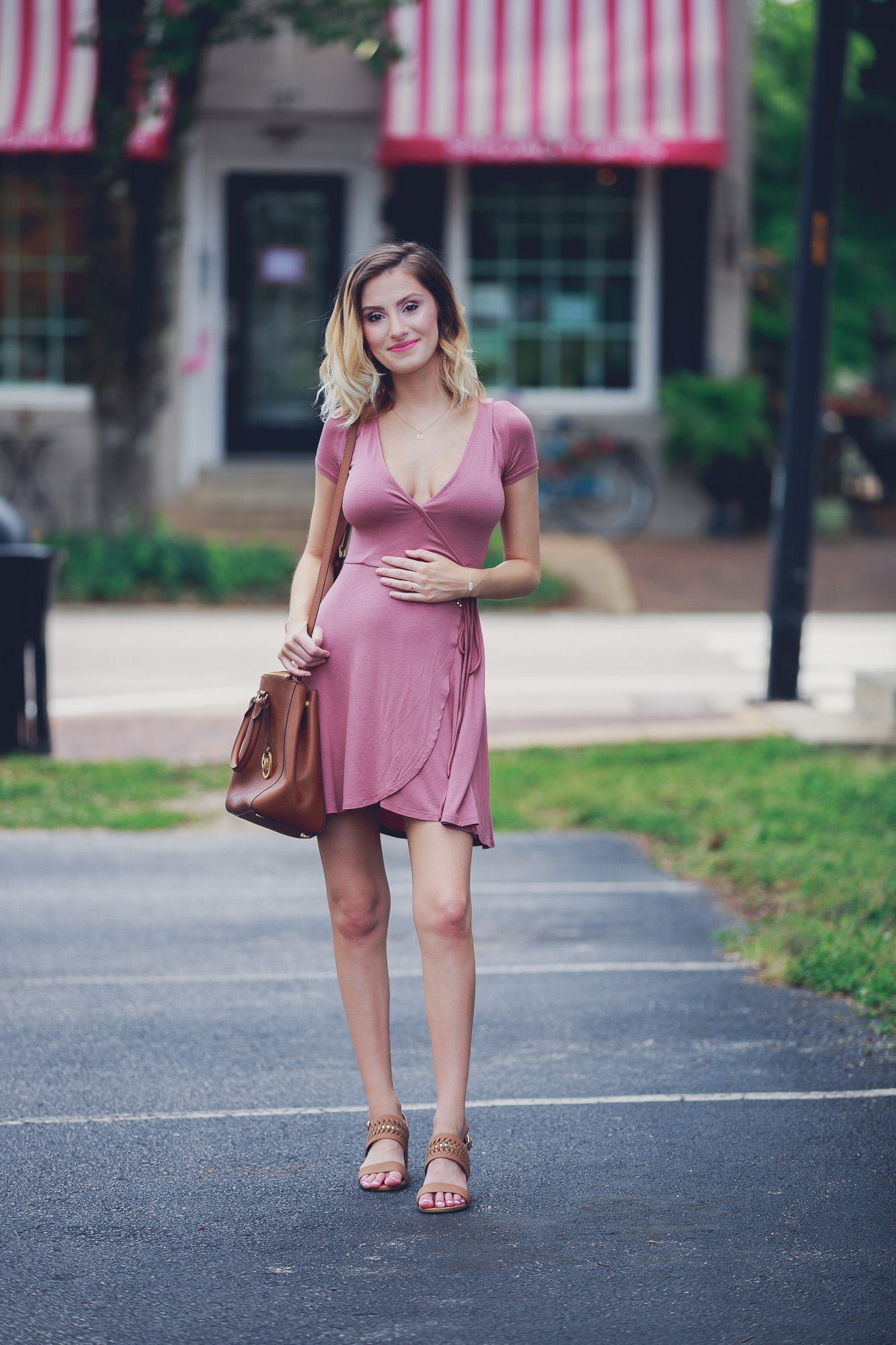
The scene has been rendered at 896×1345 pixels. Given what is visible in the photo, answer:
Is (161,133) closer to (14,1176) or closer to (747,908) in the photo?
(747,908)

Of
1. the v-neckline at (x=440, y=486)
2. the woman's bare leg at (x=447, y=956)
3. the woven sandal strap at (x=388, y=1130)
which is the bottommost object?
the woven sandal strap at (x=388, y=1130)

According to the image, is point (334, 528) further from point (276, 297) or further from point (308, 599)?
point (276, 297)

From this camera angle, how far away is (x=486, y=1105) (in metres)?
4.04

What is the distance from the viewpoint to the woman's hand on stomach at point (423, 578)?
348 cm

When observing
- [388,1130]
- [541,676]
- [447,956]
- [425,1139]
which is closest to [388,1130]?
[388,1130]

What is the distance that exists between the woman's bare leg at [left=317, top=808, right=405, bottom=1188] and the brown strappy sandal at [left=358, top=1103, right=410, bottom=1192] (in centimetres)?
2

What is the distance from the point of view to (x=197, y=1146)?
3754 millimetres

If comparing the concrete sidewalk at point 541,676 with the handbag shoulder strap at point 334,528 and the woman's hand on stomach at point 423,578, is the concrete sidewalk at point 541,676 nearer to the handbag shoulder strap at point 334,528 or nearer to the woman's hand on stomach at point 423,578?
the handbag shoulder strap at point 334,528

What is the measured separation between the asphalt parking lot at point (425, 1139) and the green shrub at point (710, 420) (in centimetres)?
1115

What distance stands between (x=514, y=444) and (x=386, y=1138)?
1452mm

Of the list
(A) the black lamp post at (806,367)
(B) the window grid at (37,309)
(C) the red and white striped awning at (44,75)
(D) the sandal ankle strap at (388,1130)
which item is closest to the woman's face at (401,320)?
(D) the sandal ankle strap at (388,1130)

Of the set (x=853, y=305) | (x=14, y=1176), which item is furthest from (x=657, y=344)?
(x=14, y=1176)

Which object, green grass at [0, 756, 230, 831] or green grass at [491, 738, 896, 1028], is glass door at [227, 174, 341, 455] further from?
green grass at [491, 738, 896, 1028]

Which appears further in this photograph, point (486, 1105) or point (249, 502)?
point (249, 502)
